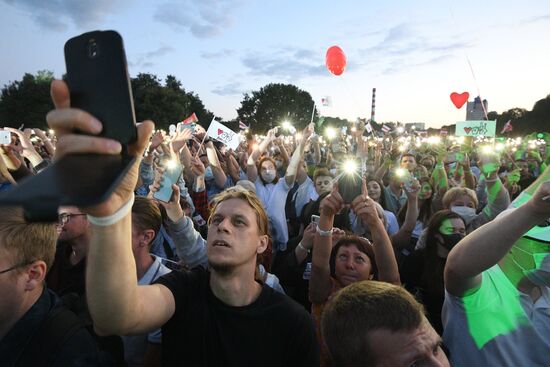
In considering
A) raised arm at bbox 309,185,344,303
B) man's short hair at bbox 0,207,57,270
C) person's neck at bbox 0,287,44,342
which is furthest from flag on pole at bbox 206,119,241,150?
person's neck at bbox 0,287,44,342

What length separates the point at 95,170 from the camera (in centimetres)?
79

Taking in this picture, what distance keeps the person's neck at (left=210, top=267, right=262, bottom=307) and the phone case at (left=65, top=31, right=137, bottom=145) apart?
4.13ft

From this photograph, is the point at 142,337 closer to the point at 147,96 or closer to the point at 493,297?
the point at 493,297

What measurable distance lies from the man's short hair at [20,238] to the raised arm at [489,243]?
193 cm

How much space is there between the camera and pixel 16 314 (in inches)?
63.7

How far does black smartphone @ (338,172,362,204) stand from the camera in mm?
2621

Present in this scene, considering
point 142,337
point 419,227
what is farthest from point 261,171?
point 142,337

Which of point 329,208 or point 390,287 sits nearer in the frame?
point 390,287

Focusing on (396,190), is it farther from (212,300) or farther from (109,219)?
(109,219)

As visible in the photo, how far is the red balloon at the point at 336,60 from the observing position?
7.62 meters

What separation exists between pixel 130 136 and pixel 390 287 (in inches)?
53.1

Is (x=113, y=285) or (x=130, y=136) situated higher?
(x=130, y=136)

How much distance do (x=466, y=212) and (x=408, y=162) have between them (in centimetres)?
322

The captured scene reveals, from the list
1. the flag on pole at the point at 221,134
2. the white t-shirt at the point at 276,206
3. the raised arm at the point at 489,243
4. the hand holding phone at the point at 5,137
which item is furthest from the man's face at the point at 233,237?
the hand holding phone at the point at 5,137
